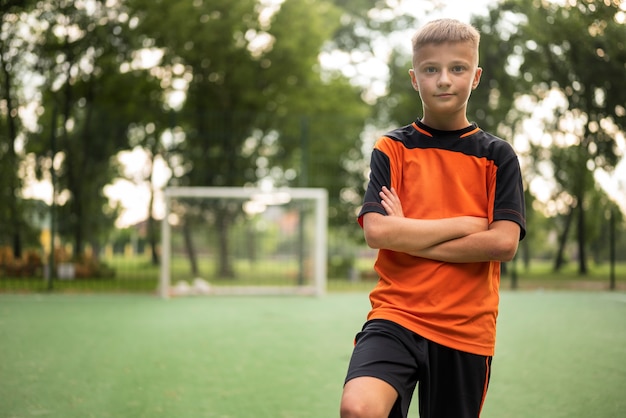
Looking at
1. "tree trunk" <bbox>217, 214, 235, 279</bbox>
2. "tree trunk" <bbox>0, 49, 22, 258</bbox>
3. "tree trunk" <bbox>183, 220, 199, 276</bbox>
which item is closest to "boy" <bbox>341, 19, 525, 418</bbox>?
"tree trunk" <bbox>183, 220, 199, 276</bbox>

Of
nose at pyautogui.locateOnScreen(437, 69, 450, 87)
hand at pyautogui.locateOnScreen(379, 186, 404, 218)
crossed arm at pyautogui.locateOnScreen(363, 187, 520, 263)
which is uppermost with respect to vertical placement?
nose at pyautogui.locateOnScreen(437, 69, 450, 87)

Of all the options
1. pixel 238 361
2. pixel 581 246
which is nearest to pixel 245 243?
pixel 238 361

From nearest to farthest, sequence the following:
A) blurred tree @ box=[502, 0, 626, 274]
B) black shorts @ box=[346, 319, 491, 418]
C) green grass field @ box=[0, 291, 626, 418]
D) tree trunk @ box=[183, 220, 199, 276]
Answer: black shorts @ box=[346, 319, 491, 418] → green grass field @ box=[0, 291, 626, 418] → blurred tree @ box=[502, 0, 626, 274] → tree trunk @ box=[183, 220, 199, 276]

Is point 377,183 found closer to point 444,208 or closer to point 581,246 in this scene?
point 444,208

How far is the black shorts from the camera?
1.79 m

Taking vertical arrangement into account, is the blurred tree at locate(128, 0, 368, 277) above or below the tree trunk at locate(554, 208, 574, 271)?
above

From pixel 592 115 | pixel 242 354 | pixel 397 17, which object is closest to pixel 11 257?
pixel 242 354

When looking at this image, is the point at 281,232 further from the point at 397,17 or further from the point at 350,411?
the point at 397,17

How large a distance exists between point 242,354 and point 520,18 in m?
9.02

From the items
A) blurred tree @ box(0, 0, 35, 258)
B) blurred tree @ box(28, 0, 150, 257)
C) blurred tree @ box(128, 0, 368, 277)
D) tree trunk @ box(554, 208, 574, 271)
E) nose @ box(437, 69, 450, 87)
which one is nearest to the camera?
nose @ box(437, 69, 450, 87)

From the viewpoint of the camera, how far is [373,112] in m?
20.9

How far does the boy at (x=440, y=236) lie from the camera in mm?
1873

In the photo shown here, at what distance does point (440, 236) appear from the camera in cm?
190

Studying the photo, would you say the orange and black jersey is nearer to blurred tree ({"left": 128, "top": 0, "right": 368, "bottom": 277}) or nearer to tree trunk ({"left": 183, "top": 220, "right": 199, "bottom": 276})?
tree trunk ({"left": 183, "top": 220, "right": 199, "bottom": 276})
